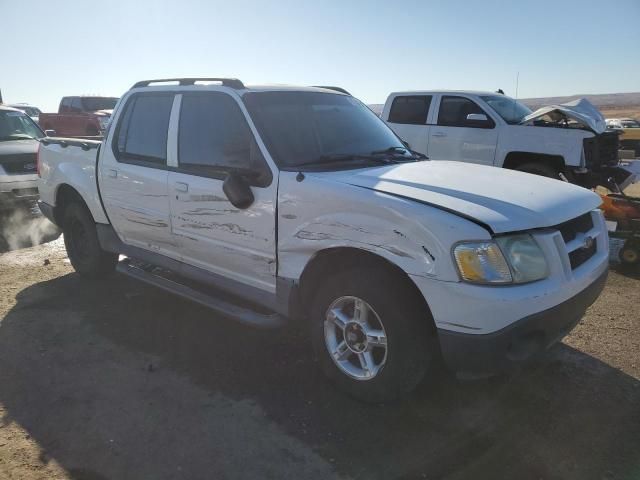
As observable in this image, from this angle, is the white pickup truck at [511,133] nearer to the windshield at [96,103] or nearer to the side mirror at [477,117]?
the side mirror at [477,117]

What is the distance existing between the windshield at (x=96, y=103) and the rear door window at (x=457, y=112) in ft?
55.1

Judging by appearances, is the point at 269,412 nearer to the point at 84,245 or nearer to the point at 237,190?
the point at 237,190

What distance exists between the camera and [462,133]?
8938mm

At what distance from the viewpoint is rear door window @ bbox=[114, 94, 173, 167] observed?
4266 millimetres

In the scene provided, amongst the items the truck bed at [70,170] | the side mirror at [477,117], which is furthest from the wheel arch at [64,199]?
the side mirror at [477,117]

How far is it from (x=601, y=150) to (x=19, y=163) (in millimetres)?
9309

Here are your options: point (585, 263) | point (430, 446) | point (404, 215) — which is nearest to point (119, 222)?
point (404, 215)

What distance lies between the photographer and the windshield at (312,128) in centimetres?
351

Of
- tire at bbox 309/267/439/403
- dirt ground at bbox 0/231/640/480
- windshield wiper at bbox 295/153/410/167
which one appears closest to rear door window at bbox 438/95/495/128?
dirt ground at bbox 0/231/640/480

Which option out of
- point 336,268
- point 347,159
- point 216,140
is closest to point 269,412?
point 336,268

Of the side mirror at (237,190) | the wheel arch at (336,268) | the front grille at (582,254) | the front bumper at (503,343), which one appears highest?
the side mirror at (237,190)

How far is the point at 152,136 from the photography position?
4.37m

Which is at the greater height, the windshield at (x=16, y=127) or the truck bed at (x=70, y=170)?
the windshield at (x=16, y=127)

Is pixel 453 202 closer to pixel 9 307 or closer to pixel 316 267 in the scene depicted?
pixel 316 267
